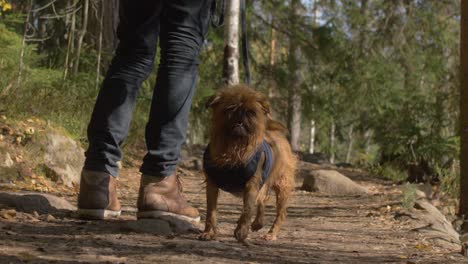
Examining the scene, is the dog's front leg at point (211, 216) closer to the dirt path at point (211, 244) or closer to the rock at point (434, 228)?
the dirt path at point (211, 244)

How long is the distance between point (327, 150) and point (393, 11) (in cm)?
995

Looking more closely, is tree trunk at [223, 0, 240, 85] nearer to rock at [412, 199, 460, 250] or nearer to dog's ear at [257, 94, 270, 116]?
rock at [412, 199, 460, 250]

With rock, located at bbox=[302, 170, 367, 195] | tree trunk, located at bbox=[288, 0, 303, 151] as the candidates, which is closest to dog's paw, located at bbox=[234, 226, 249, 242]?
rock, located at bbox=[302, 170, 367, 195]

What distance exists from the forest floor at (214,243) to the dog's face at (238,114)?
2.18 feet

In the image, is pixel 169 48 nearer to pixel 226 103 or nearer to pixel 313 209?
pixel 226 103

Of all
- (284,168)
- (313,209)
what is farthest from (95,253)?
(313,209)

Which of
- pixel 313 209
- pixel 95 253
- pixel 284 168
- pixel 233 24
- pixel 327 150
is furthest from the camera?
pixel 327 150

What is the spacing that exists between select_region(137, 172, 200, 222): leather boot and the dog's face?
0.45 m

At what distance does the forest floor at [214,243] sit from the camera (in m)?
3.12

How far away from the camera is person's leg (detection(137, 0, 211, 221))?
→ 3.86 meters

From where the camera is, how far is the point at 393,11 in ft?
53.5

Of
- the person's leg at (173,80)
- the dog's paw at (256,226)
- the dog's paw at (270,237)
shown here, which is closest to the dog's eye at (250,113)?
the person's leg at (173,80)

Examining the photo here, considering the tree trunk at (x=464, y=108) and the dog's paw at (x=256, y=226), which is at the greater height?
the tree trunk at (x=464, y=108)

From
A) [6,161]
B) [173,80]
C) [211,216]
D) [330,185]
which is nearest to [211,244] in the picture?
[211,216]
